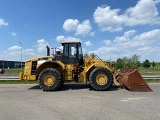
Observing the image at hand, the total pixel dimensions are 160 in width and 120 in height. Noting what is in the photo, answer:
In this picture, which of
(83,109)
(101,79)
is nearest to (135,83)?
(101,79)

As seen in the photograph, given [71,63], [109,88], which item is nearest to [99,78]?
[109,88]

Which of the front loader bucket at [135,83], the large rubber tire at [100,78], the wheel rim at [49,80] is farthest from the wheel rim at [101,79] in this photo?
the wheel rim at [49,80]

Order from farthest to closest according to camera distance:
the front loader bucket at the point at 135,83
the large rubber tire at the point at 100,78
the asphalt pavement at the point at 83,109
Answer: the large rubber tire at the point at 100,78, the front loader bucket at the point at 135,83, the asphalt pavement at the point at 83,109

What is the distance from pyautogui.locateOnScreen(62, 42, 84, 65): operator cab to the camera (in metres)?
16.1

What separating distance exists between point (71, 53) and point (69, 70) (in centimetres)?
114

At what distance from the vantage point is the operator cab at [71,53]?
16.1 metres

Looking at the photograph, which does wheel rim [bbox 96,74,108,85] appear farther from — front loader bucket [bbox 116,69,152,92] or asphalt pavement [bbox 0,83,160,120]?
asphalt pavement [bbox 0,83,160,120]

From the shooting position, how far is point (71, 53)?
16.2 meters

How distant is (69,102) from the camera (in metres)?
10.9

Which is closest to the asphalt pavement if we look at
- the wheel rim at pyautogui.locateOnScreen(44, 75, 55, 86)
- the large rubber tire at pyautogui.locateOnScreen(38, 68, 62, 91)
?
the large rubber tire at pyautogui.locateOnScreen(38, 68, 62, 91)

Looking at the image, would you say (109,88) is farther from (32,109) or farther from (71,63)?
(32,109)

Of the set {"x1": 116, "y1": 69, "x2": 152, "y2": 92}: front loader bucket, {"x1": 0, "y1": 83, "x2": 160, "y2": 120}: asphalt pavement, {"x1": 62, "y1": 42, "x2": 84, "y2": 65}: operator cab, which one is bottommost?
{"x1": 0, "y1": 83, "x2": 160, "y2": 120}: asphalt pavement

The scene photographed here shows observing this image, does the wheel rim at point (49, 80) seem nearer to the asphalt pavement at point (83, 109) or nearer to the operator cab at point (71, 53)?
the operator cab at point (71, 53)

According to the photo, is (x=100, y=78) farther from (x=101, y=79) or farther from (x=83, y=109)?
(x=83, y=109)
